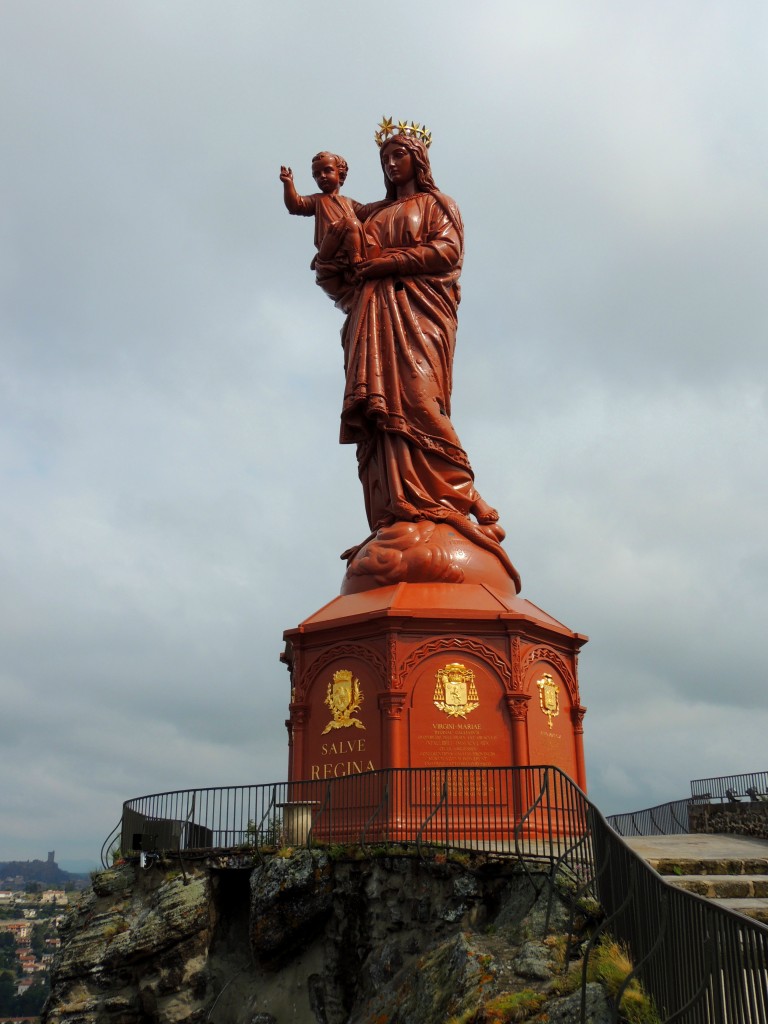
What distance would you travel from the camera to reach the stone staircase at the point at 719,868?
9625 millimetres

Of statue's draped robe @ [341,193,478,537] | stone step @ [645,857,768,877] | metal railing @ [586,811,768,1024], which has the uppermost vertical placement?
statue's draped robe @ [341,193,478,537]

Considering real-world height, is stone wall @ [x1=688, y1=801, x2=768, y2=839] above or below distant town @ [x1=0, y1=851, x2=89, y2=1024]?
above

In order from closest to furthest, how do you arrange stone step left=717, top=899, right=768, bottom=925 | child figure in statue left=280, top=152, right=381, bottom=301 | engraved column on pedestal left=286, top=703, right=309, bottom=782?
stone step left=717, top=899, right=768, bottom=925
engraved column on pedestal left=286, top=703, right=309, bottom=782
child figure in statue left=280, top=152, right=381, bottom=301

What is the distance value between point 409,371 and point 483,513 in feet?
11.1

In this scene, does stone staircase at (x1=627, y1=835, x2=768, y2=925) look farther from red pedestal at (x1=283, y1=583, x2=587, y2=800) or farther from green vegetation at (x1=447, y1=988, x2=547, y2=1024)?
red pedestal at (x1=283, y1=583, x2=587, y2=800)

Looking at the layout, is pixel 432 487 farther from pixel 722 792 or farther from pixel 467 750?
pixel 722 792

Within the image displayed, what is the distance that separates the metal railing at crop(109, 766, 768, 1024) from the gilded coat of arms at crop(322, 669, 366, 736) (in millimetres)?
1167

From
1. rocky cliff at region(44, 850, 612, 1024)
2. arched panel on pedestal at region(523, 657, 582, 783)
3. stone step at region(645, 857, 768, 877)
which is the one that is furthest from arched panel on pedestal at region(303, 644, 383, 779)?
stone step at region(645, 857, 768, 877)

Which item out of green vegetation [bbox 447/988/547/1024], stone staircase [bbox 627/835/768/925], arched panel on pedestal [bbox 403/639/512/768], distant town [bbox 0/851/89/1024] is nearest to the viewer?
green vegetation [bbox 447/988/547/1024]

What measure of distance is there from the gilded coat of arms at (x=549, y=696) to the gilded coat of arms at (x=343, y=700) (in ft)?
10.8

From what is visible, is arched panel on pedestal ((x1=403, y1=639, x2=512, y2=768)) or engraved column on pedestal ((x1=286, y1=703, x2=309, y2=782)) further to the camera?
engraved column on pedestal ((x1=286, y1=703, x2=309, y2=782))

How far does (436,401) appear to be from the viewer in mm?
20609

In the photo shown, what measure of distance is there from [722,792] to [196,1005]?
12.6 m

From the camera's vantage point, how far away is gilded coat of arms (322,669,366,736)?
55.9 ft
